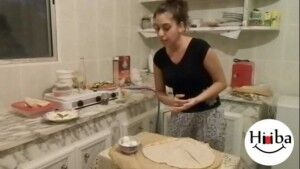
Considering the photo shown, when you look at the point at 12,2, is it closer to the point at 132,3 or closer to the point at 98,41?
the point at 98,41

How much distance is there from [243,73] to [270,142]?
1.57m

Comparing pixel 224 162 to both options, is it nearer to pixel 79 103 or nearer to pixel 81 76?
pixel 79 103

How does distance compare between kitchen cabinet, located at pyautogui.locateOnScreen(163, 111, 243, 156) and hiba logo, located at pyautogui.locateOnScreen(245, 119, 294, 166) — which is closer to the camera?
hiba logo, located at pyautogui.locateOnScreen(245, 119, 294, 166)

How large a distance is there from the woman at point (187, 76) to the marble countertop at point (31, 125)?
0.33 meters

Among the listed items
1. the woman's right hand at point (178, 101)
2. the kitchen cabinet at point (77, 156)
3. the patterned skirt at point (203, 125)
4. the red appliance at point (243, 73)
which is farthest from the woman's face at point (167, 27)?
the red appliance at point (243, 73)

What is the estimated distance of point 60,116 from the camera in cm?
119

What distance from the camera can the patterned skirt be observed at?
1.23 meters

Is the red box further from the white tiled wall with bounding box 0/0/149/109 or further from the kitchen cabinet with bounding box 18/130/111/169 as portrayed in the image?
the kitchen cabinet with bounding box 18/130/111/169

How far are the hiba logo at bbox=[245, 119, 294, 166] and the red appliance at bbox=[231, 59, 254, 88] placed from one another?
1.55 m

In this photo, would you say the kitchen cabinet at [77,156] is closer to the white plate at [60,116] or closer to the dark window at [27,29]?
the white plate at [60,116]

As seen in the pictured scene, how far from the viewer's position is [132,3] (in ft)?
6.98

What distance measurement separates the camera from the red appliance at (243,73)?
181cm

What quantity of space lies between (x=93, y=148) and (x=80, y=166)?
0.36 feet

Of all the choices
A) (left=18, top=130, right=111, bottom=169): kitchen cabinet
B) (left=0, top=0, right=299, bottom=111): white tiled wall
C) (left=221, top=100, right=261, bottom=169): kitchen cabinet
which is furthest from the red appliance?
(left=18, top=130, right=111, bottom=169): kitchen cabinet
